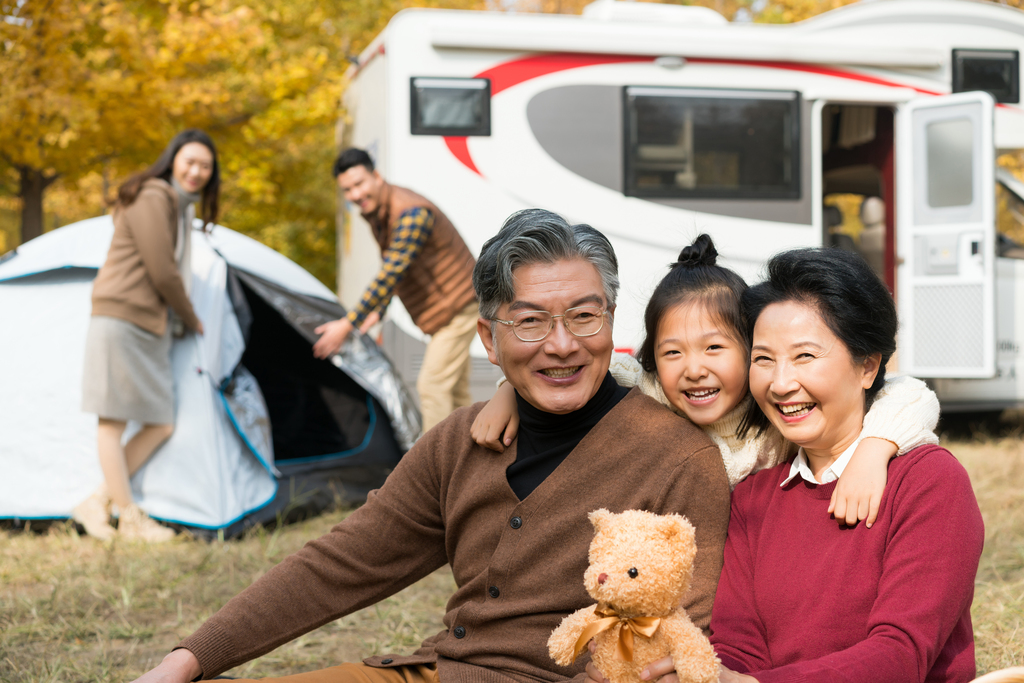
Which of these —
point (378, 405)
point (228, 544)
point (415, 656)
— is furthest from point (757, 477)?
point (378, 405)

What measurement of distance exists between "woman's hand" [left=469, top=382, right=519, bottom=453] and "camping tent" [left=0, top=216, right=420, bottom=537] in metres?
2.58

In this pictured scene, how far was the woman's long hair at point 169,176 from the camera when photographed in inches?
155

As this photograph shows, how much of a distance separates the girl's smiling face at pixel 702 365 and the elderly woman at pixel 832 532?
0.30 ft

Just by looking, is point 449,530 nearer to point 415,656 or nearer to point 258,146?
point 415,656

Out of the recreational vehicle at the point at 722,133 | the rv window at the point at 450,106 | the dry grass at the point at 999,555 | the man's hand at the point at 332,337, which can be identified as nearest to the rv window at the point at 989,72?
the recreational vehicle at the point at 722,133

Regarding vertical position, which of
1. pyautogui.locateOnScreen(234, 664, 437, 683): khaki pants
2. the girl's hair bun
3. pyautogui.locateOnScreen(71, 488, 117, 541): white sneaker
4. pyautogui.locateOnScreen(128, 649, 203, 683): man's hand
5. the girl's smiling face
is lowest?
pyautogui.locateOnScreen(71, 488, 117, 541): white sneaker

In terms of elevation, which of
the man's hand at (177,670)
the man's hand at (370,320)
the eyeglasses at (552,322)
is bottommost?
the man's hand at (177,670)

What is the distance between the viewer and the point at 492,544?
1.71 metres

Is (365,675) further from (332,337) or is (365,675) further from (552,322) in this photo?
(332,337)

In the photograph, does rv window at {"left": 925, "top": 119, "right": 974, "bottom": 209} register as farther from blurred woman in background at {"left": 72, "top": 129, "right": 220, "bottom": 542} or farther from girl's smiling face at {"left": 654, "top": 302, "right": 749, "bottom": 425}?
girl's smiling face at {"left": 654, "top": 302, "right": 749, "bottom": 425}

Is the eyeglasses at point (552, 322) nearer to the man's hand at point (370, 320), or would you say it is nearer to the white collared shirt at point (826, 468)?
the white collared shirt at point (826, 468)

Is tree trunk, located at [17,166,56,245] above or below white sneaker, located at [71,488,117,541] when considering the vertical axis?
above

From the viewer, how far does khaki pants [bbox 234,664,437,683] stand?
1.65 metres

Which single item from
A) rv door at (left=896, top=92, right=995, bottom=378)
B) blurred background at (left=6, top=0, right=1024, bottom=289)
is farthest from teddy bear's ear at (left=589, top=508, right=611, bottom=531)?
rv door at (left=896, top=92, right=995, bottom=378)
